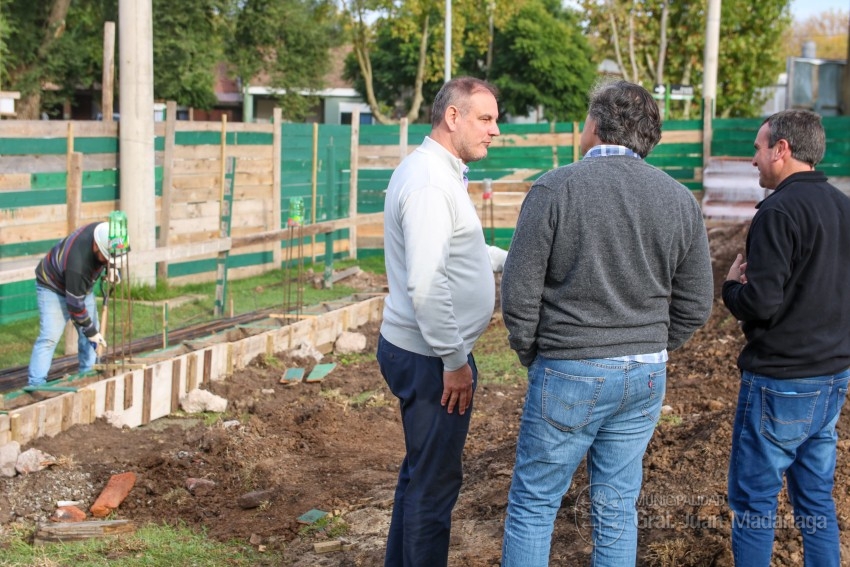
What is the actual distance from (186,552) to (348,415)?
259 cm

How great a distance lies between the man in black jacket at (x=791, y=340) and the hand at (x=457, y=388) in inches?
41.1

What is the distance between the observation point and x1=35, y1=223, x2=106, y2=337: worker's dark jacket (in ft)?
24.3

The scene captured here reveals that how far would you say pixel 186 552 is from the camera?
5188 mm

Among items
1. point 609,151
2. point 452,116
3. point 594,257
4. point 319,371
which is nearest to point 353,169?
point 319,371

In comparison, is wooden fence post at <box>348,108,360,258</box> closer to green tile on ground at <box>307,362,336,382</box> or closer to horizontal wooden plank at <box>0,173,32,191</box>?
horizontal wooden plank at <box>0,173,32,191</box>

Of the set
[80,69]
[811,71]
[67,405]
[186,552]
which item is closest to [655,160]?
[811,71]

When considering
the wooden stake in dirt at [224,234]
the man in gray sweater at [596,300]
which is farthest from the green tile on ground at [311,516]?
the wooden stake in dirt at [224,234]

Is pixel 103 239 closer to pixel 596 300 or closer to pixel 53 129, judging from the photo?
pixel 53 129

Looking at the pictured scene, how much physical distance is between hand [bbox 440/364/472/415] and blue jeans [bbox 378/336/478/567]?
0.14ft

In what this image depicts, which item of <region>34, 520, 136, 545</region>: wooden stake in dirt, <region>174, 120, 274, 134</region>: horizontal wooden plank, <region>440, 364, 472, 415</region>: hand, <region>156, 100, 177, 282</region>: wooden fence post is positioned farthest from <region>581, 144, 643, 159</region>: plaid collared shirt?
<region>174, 120, 274, 134</region>: horizontal wooden plank

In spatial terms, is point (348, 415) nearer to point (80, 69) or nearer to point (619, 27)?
point (619, 27)

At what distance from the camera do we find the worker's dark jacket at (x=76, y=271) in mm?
7406

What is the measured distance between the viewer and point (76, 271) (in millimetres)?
7395

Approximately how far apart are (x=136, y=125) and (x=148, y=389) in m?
5.13
